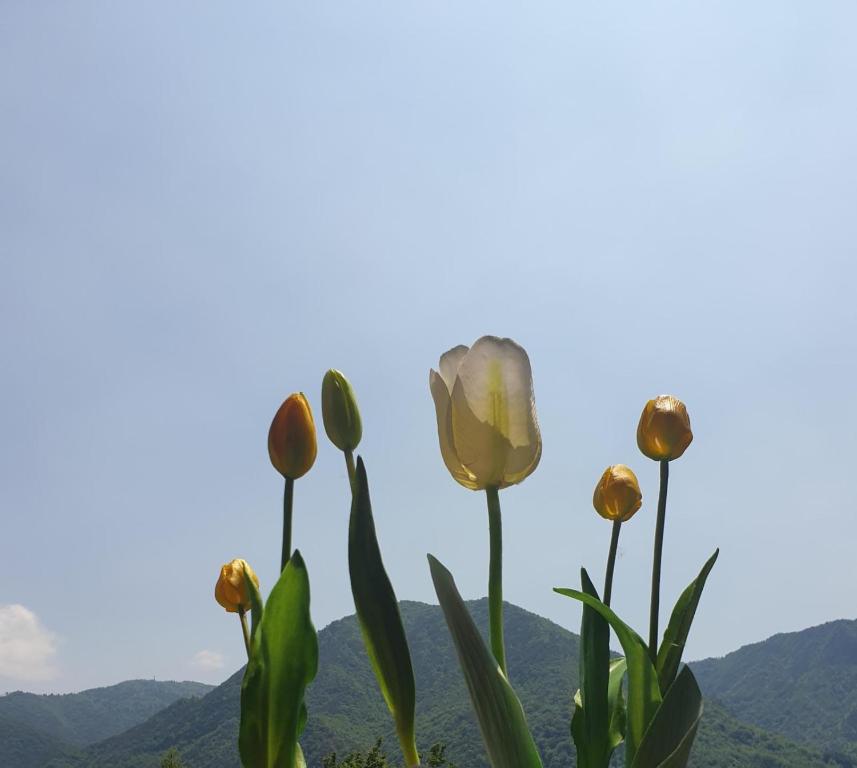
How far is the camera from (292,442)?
4.99ft

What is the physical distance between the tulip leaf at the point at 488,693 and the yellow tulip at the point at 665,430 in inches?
33.5

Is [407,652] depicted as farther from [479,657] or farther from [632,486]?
[632,486]

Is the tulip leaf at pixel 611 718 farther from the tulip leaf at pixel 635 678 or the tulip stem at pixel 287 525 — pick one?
the tulip stem at pixel 287 525

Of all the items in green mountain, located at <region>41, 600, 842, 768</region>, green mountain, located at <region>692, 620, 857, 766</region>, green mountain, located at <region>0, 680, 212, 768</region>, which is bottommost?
green mountain, located at <region>692, 620, 857, 766</region>

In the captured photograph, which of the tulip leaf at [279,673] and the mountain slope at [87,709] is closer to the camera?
the tulip leaf at [279,673]

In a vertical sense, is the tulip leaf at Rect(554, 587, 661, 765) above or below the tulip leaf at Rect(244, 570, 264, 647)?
below

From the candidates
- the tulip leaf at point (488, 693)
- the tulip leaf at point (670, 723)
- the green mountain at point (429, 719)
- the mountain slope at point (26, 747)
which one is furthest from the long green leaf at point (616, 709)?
the mountain slope at point (26, 747)

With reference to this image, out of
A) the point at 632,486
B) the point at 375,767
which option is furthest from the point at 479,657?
the point at 375,767

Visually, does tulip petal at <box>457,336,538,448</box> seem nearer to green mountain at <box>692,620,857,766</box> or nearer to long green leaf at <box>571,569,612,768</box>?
long green leaf at <box>571,569,612,768</box>

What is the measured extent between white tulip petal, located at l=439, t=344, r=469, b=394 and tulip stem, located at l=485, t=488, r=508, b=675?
20 centimetres

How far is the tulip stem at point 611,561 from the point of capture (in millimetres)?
1861

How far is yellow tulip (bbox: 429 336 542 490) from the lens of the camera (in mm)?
1322

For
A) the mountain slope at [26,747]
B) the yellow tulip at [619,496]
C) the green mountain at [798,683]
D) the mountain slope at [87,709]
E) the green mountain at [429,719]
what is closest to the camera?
the yellow tulip at [619,496]

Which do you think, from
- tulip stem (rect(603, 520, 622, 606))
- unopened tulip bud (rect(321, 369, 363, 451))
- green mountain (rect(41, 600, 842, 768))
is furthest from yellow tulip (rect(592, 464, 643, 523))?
green mountain (rect(41, 600, 842, 768))
